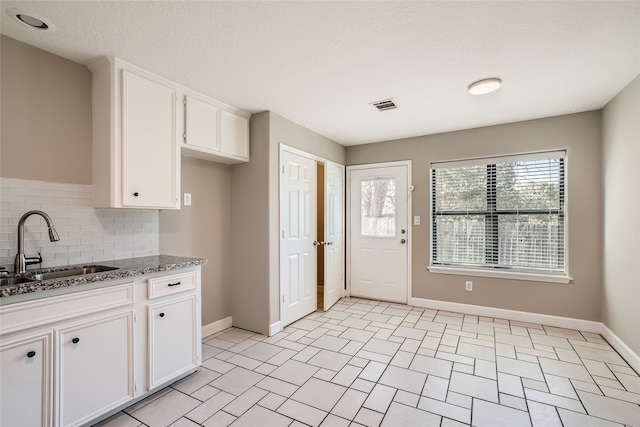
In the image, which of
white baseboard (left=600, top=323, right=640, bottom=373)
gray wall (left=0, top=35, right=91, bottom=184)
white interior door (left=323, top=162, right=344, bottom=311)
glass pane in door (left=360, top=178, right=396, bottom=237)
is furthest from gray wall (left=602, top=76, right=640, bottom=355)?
gray wall (left=0, top=35, right=91, bottom=184)

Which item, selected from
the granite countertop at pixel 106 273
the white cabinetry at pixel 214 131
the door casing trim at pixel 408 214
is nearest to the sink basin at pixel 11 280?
the granite countertop at pixel 106 273

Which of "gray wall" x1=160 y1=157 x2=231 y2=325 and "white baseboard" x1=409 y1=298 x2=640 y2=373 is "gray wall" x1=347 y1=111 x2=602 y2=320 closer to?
"white baseboard" x1=409 y1=298 x2=640 y2=373

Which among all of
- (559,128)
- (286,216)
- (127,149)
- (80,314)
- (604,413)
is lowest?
(604,413)

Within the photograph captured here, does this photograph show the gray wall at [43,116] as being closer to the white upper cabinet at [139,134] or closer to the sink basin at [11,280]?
the white upper cabinet at [139,134]

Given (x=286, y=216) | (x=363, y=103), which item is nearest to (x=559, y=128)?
(x=363, y=103)

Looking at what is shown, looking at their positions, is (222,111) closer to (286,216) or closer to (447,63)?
(286,216)

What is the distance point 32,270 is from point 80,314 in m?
0.58

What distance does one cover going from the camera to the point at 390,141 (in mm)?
4445

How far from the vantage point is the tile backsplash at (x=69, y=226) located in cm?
193

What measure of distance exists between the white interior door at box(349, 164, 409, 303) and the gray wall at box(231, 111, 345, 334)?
1.60 m

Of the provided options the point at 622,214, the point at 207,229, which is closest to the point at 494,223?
the point at 622,214

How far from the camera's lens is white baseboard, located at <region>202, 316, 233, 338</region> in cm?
317

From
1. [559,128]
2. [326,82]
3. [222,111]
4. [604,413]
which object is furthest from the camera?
[559,128]

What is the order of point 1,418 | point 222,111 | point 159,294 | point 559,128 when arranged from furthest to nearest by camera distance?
point 559,128 → point 222,111 → point 159,294 → point 1,418
